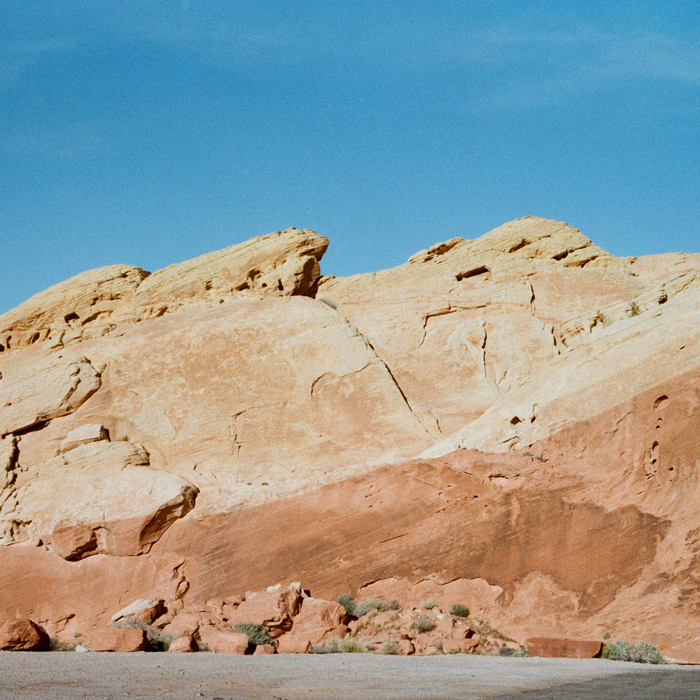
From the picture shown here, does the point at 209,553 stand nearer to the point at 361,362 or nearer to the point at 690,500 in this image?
the point at 361,362

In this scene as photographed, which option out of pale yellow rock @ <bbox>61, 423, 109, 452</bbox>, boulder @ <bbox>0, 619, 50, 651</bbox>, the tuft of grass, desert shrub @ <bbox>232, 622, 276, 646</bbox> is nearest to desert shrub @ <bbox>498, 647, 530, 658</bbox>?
the tuft of grass

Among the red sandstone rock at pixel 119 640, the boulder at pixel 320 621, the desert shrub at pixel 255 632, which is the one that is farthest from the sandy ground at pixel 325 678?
the desert shrub at pixel 255 632

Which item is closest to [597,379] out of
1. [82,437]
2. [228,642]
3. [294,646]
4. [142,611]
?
[294,646]

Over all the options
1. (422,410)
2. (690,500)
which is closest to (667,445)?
(690,500)

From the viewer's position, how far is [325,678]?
11.8 m

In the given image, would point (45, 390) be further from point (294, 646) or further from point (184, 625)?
point (294, 646)

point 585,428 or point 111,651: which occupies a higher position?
point 585,428

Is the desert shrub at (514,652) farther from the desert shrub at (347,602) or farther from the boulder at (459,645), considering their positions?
the desert shrub at (347,602)

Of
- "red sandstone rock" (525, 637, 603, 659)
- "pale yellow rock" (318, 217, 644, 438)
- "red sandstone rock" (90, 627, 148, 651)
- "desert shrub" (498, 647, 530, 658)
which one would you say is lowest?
"desert shrub" (498, 647, 530, 658)

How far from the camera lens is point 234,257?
28297 millimetres

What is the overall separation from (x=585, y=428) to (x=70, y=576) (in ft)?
41.9

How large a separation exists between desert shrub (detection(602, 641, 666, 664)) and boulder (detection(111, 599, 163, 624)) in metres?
9.34

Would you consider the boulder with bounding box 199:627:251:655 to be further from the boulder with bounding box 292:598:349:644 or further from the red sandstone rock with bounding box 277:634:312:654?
the boulder with bounding box 292:598:349:644

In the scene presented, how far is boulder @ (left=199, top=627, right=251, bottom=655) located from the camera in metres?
14.7
